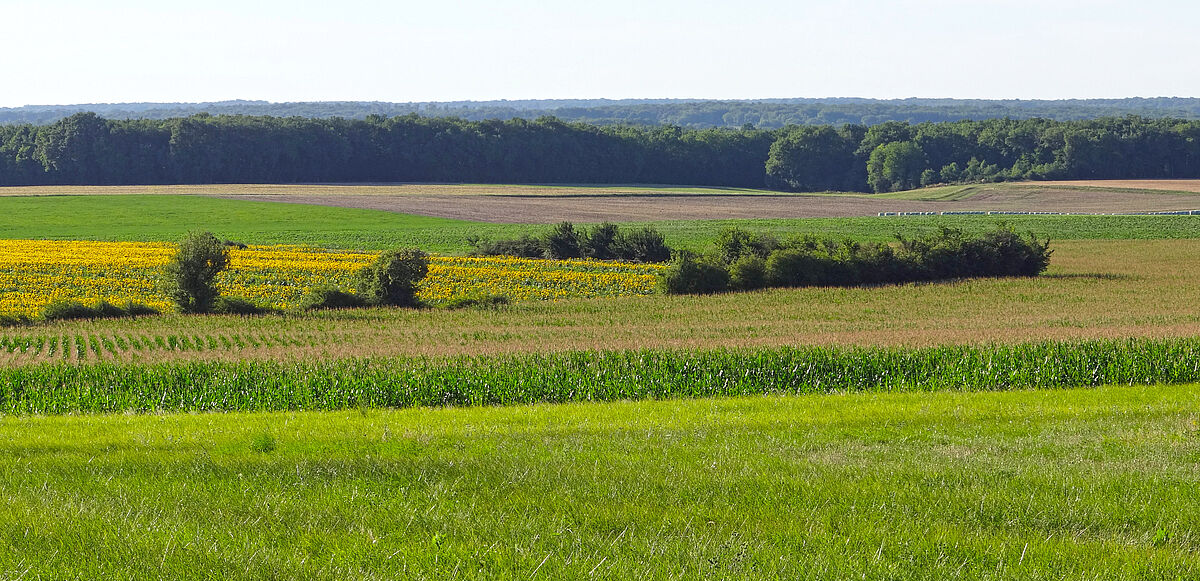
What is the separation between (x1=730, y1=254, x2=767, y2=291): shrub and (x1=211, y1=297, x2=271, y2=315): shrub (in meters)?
20.0

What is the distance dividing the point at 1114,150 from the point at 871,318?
5234 inches

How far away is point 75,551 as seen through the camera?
26.1 ft

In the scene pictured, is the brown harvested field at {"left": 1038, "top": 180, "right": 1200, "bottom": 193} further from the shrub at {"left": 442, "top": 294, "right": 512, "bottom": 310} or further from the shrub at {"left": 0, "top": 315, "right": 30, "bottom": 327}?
the shrub at {"left": 0, "top": 315, "right": 30, "bottom": 327}

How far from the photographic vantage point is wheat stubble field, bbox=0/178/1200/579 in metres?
8.18

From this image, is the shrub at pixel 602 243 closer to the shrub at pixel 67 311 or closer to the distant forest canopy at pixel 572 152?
the shrub at pixel 67 311

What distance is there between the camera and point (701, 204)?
402ft

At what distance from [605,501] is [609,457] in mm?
2088

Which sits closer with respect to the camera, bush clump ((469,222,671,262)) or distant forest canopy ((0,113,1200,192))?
bush clump ((469,222,671,262))

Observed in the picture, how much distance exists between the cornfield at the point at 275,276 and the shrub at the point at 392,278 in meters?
0.99

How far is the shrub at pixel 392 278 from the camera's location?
4522cm

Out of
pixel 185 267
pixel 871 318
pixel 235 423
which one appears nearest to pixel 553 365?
pixel 235 423

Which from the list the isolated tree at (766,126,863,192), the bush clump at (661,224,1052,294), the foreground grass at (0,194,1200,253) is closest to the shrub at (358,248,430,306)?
the bush clump at (661,224,1052,294)

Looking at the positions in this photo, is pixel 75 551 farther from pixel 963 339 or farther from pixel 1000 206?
pixel 1000 206

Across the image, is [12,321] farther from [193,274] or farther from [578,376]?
[578,376]
